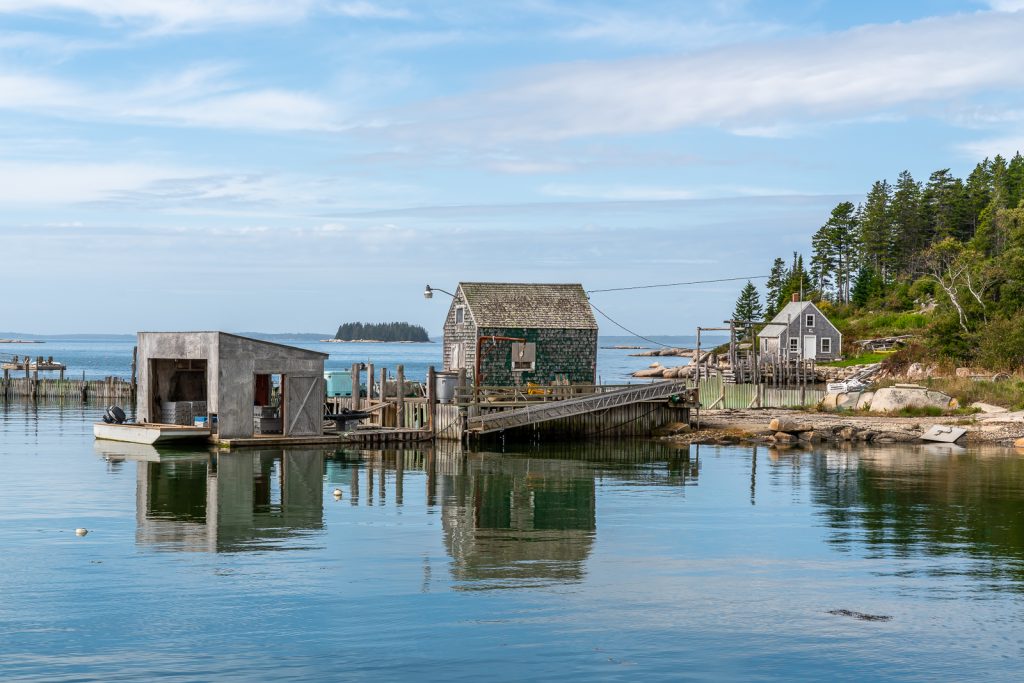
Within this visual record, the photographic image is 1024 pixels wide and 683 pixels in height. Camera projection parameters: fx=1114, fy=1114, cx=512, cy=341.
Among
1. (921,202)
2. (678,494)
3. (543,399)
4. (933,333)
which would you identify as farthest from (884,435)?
(921,202)

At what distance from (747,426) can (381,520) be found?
29.8 metres

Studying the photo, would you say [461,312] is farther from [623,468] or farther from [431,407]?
[623,468]

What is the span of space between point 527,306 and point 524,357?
8.66 feet

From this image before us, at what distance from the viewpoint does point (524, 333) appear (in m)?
53.6

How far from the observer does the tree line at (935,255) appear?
7456cm

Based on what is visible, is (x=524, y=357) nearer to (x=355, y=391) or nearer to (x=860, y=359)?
(x=355, y=391)

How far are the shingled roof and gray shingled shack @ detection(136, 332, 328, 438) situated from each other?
478 inches

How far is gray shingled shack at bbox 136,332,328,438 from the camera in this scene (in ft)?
134

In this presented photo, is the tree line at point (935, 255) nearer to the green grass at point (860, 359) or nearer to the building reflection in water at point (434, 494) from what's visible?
the green grass at point (860, 359)

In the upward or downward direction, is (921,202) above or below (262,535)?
above

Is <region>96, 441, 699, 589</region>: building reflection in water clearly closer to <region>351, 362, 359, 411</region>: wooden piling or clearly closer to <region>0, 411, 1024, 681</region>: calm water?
<region>0, 411, 1024, 681</region>: calm water

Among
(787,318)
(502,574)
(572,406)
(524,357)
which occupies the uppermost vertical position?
(787,318)

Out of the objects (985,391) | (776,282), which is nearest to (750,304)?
(776,282)

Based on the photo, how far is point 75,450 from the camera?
139 feet
